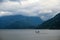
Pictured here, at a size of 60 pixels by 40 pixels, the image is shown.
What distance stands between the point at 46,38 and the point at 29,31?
0.40 metres

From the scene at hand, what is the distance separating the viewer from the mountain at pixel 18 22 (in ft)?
8.52

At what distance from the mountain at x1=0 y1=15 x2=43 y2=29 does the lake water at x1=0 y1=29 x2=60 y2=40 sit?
Result: 89mm

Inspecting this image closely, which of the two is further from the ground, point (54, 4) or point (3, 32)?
point (54, 4)

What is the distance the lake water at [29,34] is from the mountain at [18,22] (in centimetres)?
9

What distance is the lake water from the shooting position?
257cm

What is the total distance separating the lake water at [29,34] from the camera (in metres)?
2.57

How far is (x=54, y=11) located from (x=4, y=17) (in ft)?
3.64

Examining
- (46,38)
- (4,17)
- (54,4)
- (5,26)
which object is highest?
(54,4)

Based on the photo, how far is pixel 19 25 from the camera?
8.59ft

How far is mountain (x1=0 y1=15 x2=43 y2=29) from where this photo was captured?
2.60 meters

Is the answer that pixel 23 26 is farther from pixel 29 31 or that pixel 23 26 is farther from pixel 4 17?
pixel 4 17

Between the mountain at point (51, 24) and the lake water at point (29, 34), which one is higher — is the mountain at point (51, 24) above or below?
above

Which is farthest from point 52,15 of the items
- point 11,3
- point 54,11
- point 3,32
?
point 3,32

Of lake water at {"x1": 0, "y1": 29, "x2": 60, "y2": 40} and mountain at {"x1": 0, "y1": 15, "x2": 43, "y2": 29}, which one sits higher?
mountain at {"x1": 0, "y1": 15, "x2": 43, "y2": 29}
